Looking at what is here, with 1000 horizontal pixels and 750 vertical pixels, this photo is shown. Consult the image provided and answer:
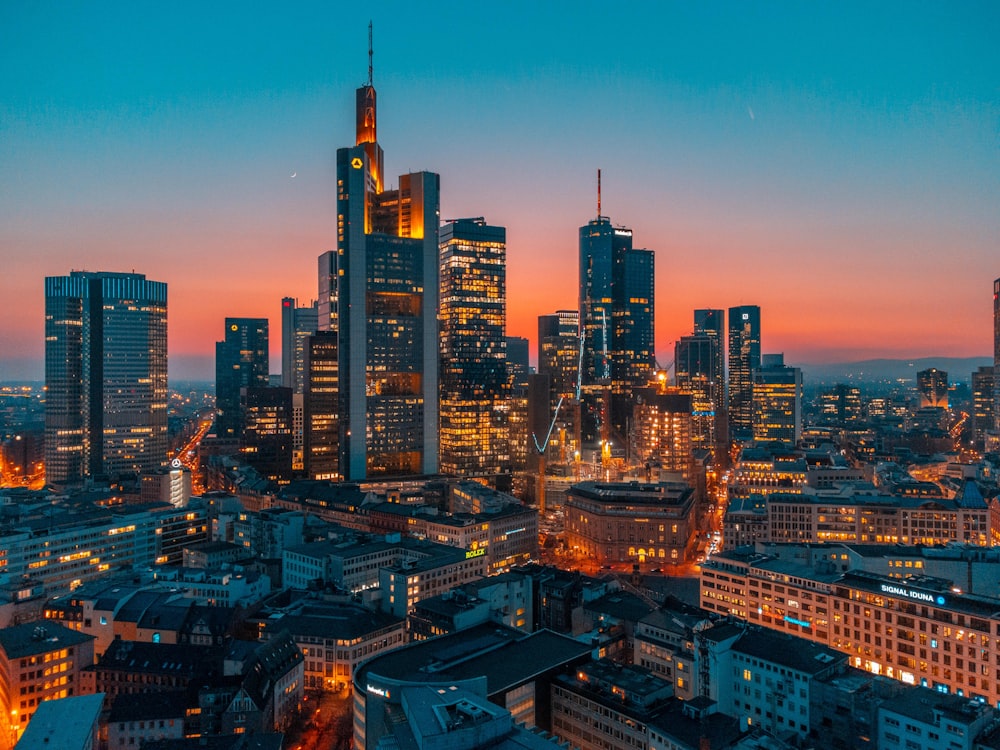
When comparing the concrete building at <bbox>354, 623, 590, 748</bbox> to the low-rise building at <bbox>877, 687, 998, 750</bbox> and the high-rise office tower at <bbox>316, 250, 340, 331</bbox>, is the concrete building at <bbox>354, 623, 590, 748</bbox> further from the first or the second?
the high-rise office tower at <bbox>316, 250, 340, 331</bbox>

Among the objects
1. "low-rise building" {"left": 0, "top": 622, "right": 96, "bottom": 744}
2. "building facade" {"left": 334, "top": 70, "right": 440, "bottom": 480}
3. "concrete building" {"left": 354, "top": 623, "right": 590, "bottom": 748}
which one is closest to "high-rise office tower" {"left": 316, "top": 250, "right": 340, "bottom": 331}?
"building facade" {"left": 334, "top": 70, "right": 440, "bottom": 480}

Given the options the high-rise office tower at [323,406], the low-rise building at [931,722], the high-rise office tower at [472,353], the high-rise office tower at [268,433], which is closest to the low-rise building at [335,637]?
the low-rise building at [931,722]

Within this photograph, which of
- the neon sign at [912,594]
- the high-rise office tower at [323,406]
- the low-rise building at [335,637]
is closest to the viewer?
the neon sign at [912,594]

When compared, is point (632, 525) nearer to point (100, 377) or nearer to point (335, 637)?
point (335, 637)

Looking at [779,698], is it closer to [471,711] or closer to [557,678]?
[557,678]

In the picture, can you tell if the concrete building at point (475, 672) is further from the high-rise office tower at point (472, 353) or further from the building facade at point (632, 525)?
the high-rise office tower at point (472, 353)

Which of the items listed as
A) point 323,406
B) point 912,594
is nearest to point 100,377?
point 323,406
